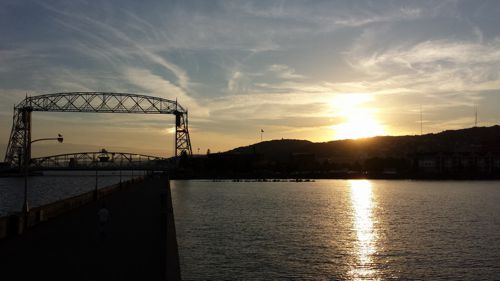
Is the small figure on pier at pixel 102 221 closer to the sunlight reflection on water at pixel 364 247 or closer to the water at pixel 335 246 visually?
the water at pixel 335 246

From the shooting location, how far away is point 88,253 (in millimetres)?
19531

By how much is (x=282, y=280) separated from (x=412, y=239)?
64.4 feet

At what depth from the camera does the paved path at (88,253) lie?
15699 millimetres

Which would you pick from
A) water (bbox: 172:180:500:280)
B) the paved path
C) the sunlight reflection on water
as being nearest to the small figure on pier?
the paved path

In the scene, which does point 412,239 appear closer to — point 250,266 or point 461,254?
point 461,254

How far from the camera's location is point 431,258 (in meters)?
33.2

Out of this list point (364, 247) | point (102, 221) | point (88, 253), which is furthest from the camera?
point (364, 247)

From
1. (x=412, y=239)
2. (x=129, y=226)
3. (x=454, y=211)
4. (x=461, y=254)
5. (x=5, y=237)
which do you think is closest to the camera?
(x=5, y=237)

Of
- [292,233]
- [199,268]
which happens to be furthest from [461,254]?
[199,268]

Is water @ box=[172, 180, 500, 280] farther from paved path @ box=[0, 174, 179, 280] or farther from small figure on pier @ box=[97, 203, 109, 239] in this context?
small figure on pier @ box=[97, 203, 109, 239]

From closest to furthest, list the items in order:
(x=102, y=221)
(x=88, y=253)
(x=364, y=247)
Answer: (x=88, y=253)
(x=102, y=221)
(x=364, y=247)

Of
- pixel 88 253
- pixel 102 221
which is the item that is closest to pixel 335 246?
pixel 102 221

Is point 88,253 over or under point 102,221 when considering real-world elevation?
under

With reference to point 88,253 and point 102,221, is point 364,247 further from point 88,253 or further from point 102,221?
point 88,253
